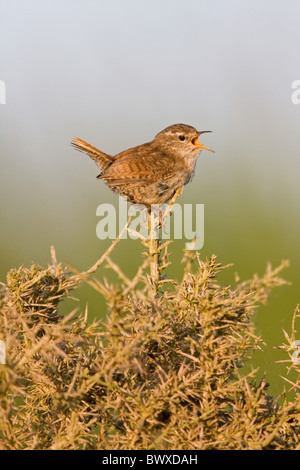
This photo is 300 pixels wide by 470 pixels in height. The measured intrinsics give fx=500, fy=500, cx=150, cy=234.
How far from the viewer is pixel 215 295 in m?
1.29

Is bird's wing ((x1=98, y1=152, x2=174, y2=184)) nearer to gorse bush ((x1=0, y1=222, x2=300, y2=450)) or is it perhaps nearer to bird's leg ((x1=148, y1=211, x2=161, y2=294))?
bird's leg ((x1=148, y1=211, x2=161, y2=294))

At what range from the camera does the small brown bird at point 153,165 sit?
387 centimetres

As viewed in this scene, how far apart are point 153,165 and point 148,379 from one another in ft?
10.0

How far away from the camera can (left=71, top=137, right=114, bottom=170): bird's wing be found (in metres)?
4.03

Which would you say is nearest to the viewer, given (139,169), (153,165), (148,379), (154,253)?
(148,379)

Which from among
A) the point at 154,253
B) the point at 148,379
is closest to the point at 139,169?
the point at 154,253

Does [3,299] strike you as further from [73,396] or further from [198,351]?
[198,351]

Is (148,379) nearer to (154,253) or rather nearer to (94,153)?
(154,253)

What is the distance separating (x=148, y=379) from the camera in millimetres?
1300

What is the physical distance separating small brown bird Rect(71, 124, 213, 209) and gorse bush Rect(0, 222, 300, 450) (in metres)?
2.37

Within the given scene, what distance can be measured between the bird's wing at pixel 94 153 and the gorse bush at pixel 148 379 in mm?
2674

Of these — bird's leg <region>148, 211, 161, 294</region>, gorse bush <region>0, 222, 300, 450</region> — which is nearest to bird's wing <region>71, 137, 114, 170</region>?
bird's leg <region>148, 211, 161, 294</region>
